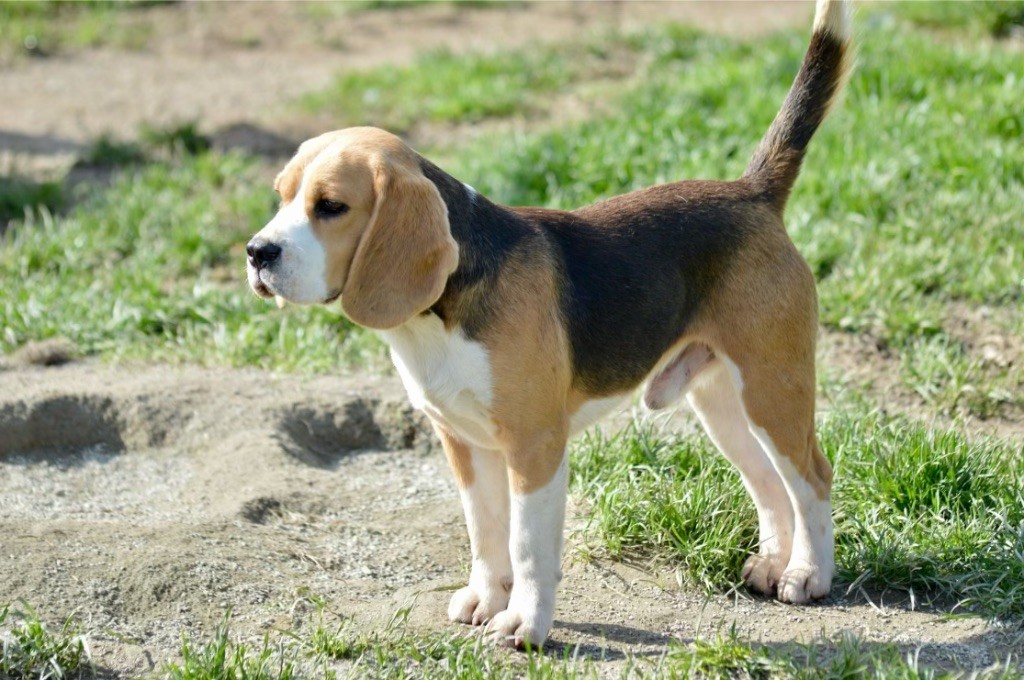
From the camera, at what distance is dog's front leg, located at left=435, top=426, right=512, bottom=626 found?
4.55 meters

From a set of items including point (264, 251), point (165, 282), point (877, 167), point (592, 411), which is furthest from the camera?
point (877, 167)

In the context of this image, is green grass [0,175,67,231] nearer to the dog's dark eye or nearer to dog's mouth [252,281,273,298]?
dog's mouth [252,281,273,298]

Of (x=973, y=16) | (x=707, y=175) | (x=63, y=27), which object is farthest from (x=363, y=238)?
(x=63, y=27)

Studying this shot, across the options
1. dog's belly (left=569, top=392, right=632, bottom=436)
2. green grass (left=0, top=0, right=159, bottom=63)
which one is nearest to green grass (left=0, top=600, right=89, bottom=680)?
dog's belly (left=569, top=392, right=632, bottom=436)

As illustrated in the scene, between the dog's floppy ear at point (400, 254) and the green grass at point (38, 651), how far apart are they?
4.51 ft

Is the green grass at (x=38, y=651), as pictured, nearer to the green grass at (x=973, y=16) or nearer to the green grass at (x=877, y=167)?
the green grass at (x=877, y=167)

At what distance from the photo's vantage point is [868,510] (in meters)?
5.16

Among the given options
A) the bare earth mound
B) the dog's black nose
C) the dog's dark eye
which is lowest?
the bare earth mound

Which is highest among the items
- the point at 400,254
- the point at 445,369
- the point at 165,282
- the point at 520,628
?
the point at 400,254

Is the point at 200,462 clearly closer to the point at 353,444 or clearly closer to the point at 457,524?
the point at 353,444

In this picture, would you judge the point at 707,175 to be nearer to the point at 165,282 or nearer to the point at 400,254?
the point at 165,282

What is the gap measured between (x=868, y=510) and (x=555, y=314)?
1.66 m

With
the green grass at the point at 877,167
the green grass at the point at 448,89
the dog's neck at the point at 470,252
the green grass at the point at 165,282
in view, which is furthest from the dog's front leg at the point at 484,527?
the green grass at the point at 448,89

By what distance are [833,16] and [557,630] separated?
7.65ft
